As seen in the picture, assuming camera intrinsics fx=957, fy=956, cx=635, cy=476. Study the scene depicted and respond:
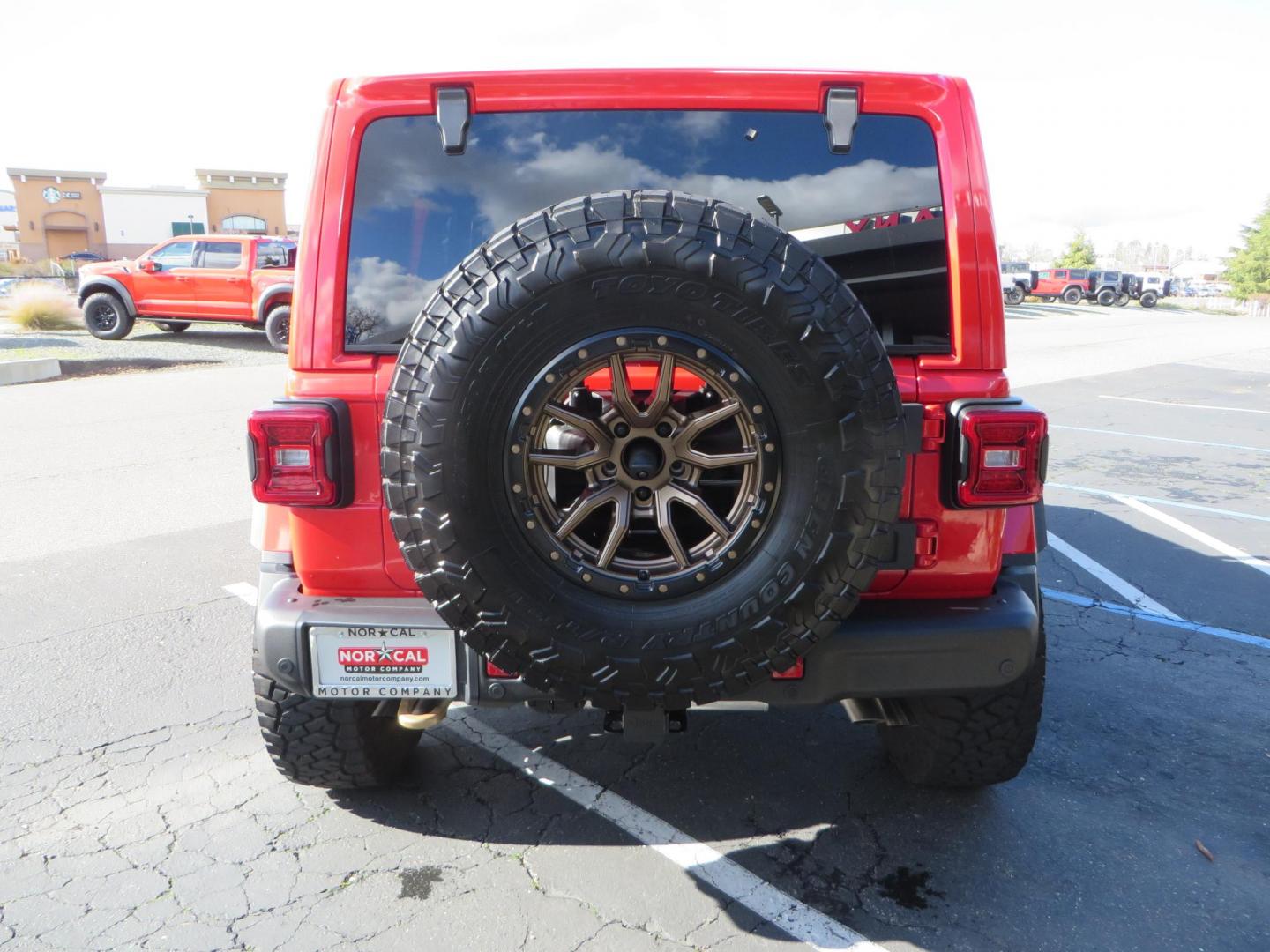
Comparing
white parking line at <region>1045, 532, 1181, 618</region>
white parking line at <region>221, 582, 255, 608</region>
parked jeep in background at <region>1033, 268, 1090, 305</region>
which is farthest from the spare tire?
parked jeep in background at <region>1033, 268, 1090, 305</region>

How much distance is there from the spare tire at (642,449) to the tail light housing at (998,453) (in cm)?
37

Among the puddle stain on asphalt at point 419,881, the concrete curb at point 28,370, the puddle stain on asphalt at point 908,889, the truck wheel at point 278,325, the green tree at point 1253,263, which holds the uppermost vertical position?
the green tree at point 1253,263

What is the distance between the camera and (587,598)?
7.30 feet

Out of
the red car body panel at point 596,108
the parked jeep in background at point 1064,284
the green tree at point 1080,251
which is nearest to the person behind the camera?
the red car body panel at point 596,108

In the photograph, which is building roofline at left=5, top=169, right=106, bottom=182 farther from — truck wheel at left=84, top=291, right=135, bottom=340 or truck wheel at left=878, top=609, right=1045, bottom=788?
truck wheel at left=878, top=609, right=1045, bottom=788

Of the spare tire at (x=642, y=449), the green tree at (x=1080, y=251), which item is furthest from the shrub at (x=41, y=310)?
the green tree at (x=1080, y=251)

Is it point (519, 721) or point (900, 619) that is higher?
point (900, 619)

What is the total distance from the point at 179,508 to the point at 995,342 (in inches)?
228

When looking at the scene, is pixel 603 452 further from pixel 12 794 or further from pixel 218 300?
pixel 218 300

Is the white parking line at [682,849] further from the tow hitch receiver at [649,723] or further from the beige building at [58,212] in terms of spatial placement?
the beige building at [58,212]

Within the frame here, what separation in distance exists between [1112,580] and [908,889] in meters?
3.43

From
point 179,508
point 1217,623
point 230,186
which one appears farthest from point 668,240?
point 230,186

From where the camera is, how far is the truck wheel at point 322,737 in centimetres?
281

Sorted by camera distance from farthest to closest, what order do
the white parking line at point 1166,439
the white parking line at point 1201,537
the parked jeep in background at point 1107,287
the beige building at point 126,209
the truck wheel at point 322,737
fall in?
the beige building at point 126,209
the parked jeep in background at point 1107,287
the white parking line at point 1166,439
the white parking line at point 1201,537
the truck wheel at point 322,737
